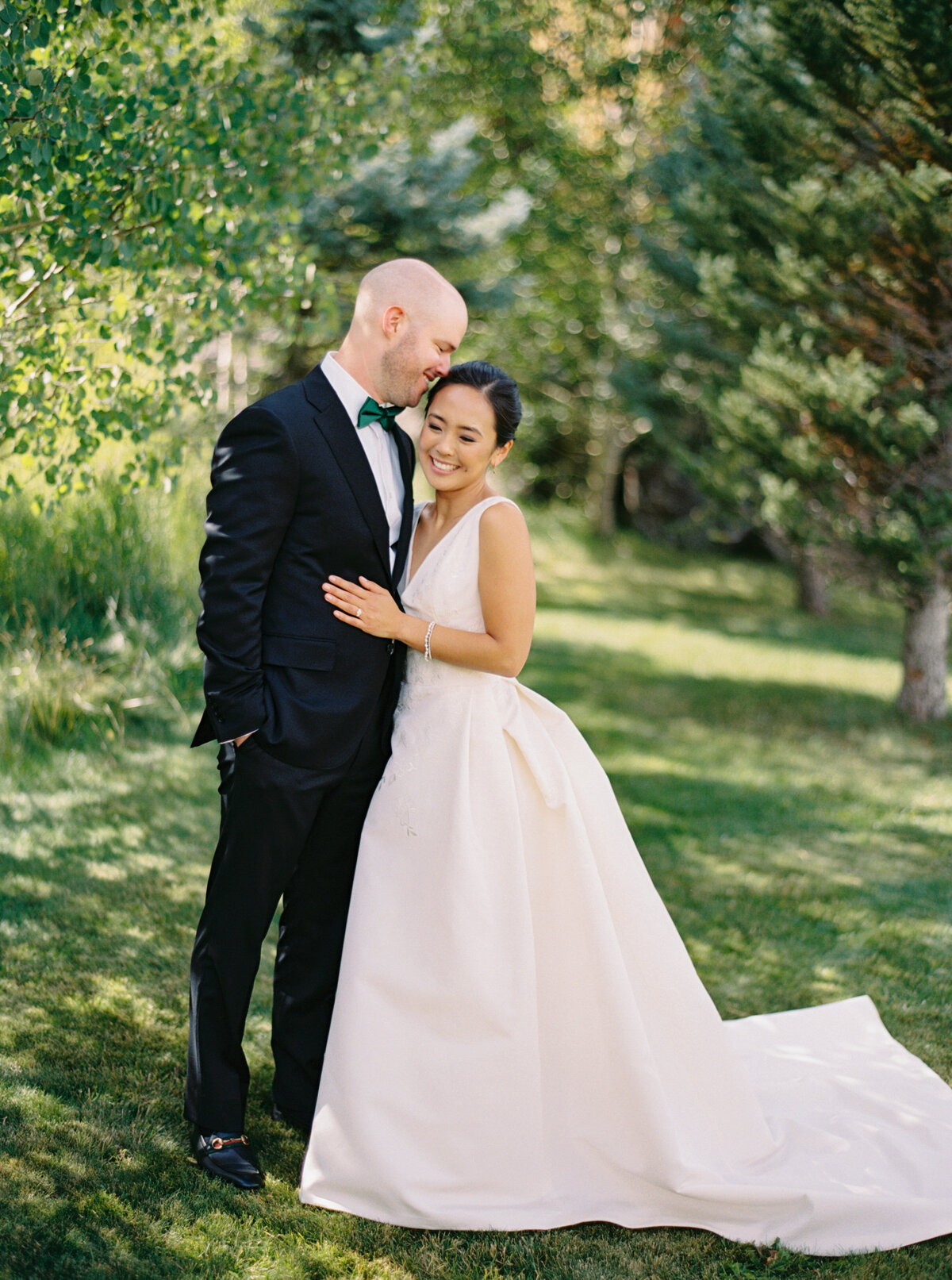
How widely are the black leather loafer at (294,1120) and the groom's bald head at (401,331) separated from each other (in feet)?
6.47

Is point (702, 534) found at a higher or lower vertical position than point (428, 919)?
higher

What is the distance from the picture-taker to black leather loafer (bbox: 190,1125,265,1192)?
270cm

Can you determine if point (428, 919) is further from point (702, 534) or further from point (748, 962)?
point (702, 534)

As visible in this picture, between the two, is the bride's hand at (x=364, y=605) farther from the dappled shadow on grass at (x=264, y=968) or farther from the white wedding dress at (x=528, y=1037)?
the dappled shadow on grass at (x=264, y=968)

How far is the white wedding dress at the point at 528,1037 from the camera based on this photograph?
261 centimetres

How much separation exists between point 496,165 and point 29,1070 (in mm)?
16035

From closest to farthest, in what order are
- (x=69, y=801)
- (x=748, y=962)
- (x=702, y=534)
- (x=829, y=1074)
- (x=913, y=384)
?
1. (x=829, y=1074)
2. (x=748, y=962)
3. (x=69, y=801)
4. (x=913, y=384)
5. (x=702, y=534)

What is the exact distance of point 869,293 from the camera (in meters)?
7.75

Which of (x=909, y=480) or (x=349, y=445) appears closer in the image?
(x=349, y=445)

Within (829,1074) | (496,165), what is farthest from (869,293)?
(496,165)

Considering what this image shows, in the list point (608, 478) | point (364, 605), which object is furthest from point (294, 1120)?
point (608, 478)

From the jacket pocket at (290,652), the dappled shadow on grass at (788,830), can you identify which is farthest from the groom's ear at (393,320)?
the dappled shadow on grass at (788,830)

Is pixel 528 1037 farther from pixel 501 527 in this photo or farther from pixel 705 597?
pixel 705 597

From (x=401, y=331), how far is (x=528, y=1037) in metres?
1.76
